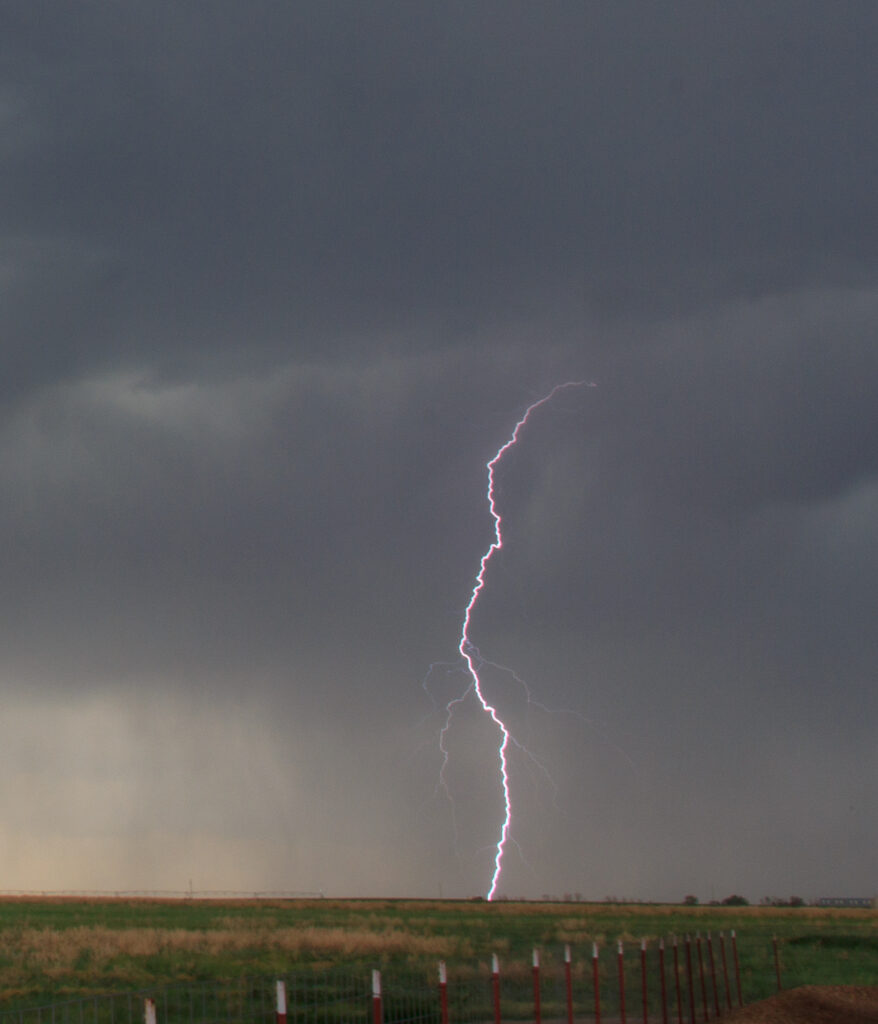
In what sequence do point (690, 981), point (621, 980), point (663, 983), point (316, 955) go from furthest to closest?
point (316, 955), point (690, 981), point (663, 983), point (621, 980)

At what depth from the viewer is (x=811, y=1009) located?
85.5 feet

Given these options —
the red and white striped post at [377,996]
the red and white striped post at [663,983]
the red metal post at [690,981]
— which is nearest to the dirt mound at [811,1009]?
the red metal post at [690,981]

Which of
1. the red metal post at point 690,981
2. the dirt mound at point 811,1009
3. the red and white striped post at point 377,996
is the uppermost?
the red and white striped post at point 377,996

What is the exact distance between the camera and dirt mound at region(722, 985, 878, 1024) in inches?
959

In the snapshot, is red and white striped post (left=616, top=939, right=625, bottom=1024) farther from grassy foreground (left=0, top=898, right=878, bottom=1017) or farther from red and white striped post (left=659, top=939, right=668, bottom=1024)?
red and white striped post (left=659, top=939, right=668, bottom=1024)

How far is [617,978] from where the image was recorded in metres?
21.3

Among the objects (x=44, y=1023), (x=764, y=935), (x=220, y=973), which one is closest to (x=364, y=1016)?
(x=44, y=1023)

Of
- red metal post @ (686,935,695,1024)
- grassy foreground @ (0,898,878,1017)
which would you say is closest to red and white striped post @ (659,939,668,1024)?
grassy foreground @ (0,898,878,1017)

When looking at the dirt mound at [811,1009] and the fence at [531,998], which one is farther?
the dirt mound at [811,1009]

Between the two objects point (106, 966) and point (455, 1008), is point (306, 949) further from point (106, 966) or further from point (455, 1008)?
point (455, 1008)

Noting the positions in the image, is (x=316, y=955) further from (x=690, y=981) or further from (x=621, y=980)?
(x=621, y=980)

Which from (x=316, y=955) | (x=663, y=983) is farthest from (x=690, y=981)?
(x=316, y=955)

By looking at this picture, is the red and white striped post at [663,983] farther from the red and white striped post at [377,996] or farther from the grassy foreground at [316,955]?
the red and white striped post at [377,996]

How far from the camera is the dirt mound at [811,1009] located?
2437 cm
